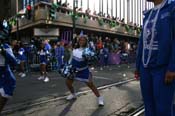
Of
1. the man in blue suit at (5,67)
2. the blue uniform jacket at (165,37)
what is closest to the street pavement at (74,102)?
the man in blue suit at (5,67)

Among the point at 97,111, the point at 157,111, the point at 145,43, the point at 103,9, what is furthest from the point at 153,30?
the point at 103,9

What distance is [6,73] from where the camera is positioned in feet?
22.2

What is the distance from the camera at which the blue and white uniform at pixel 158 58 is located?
14.6ft

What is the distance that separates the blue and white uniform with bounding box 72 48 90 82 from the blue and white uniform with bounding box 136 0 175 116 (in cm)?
511

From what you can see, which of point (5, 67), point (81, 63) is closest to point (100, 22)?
point (81, 63)

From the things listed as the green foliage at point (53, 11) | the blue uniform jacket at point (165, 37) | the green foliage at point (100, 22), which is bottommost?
the blue uniform jacket at point (165, 37)

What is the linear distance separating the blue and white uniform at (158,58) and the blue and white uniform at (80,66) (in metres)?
5.11

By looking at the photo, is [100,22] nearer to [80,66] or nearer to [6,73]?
[80,66]

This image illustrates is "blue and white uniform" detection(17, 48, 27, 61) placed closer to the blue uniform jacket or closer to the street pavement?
the street pavement

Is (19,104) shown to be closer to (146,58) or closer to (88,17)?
(146,58)

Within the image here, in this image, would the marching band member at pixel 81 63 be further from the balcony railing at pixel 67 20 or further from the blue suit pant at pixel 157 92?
the balcony railing at pixel 67 20

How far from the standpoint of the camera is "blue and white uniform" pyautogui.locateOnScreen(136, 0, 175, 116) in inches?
175

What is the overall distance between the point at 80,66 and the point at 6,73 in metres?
3.34

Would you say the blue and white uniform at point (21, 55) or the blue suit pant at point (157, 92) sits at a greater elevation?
the blue suit pant at point (157, 92)
